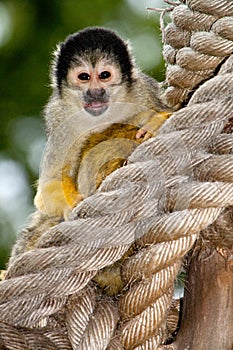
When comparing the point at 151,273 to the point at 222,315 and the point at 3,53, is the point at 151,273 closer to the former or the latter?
the point at 222,315

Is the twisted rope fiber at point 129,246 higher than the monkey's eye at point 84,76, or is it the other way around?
the monkey's eye at point 84,76

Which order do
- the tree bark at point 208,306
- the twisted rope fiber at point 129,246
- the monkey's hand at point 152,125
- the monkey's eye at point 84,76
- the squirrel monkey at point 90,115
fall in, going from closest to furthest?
the twisted rope fiber at point 129,246 → the tree bark at point 208,306 → the monkey's hand at point 152,125 → the squirrel monkey at point 90,115 → the monkey's eye at point 84,76

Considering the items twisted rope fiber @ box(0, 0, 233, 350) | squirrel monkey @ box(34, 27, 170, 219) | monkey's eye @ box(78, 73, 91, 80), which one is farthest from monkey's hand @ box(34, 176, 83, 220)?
twisted rope fiber @ box(0, 0, 233, 350)

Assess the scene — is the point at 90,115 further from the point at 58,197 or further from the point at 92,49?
the point at 58,197

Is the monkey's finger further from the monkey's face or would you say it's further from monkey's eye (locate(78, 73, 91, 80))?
monkey's eye (locate(78, 73, 91, 80))

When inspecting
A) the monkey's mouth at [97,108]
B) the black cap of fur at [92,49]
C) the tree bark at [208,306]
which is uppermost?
the black cap of fur at [92,49]

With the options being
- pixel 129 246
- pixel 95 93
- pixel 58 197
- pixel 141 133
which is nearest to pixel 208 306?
pixel 129 246

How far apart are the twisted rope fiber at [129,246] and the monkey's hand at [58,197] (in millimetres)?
796

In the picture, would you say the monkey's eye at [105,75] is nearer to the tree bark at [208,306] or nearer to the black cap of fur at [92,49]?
the black cap of fur at [92,49]

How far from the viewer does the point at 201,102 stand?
1.17 meters

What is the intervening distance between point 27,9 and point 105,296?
2386mm

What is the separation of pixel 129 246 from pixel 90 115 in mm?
1263

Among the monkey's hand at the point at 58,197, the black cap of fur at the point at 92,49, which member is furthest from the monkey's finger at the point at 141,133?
the black cap of fur at the point at 92,49

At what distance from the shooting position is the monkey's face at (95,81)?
7.86ft
